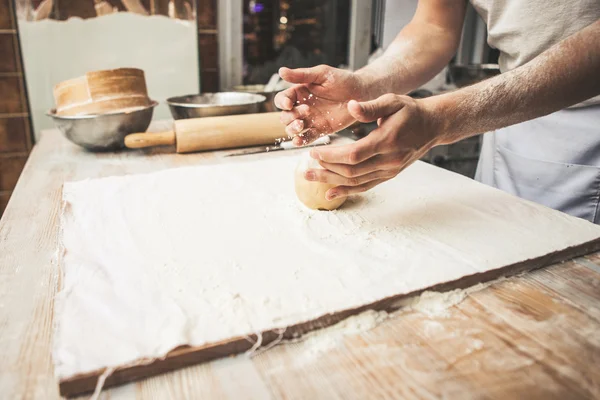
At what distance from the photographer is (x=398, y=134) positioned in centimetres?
88

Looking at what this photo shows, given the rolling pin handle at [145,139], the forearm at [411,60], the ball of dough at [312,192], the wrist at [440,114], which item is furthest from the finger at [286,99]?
the rolling pin handle at [145,139]

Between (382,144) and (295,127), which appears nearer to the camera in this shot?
(382,144)

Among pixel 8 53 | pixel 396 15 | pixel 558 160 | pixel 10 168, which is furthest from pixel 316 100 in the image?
pixel 10 168

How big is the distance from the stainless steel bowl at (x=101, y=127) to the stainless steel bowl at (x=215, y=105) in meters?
0.16

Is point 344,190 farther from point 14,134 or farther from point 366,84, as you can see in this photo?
point 14,134

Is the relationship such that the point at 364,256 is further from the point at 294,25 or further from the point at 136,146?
the point at 294,25

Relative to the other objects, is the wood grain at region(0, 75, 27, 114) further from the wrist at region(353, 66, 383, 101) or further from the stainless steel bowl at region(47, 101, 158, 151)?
the wrist at region(353, 66, 383, 101)

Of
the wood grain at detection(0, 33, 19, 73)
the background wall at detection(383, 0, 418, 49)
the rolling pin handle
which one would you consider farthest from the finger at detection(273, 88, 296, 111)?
the wood grain at detection(0, 33, 19, 73)

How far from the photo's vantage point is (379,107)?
34.4 inches

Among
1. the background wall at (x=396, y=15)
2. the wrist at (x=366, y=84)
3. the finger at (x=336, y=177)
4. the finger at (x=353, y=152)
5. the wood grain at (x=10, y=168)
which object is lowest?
the wood grain at (x=10, y=168)

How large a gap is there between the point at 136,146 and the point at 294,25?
1647 millimetres

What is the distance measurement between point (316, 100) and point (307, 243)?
505 millimetres

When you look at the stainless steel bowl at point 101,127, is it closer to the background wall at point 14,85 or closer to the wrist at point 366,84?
the background wall at point 14,85

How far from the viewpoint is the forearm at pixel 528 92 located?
0.90 meters
